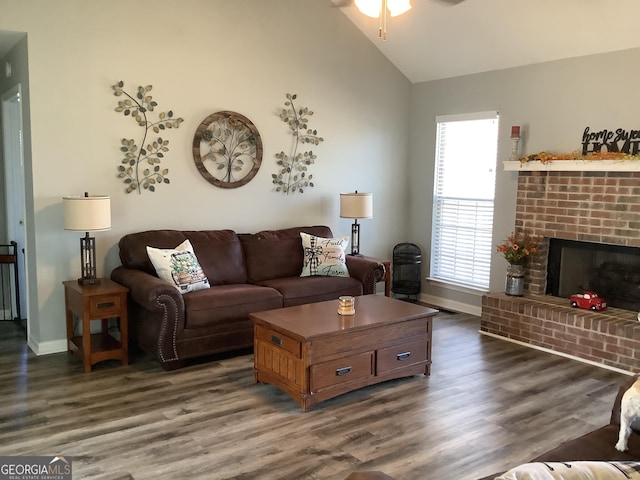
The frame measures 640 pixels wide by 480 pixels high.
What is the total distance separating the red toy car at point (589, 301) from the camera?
4.68 meters

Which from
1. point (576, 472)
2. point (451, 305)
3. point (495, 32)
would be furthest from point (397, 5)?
point (451, 305)

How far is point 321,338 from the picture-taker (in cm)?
348

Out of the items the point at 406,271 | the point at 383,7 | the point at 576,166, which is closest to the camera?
the point at 383,7

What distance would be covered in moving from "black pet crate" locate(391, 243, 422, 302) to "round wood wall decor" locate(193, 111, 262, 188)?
2101mm

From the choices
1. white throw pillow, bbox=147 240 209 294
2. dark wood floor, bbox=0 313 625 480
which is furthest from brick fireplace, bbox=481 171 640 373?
white throw pillow, bbox=147 240 209 294

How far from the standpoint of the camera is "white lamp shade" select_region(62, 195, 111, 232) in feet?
13.5

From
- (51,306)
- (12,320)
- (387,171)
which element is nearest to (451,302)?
(387,171)

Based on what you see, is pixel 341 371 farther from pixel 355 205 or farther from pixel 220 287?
pixel 355 205

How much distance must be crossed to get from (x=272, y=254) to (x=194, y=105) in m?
1.50

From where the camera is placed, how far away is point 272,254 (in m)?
5.21

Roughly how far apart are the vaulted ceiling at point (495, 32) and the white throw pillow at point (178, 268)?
10.1ft

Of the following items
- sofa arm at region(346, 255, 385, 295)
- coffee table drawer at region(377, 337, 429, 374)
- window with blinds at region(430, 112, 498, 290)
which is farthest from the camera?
window with blinds at region(430, 112, 498, 290)
